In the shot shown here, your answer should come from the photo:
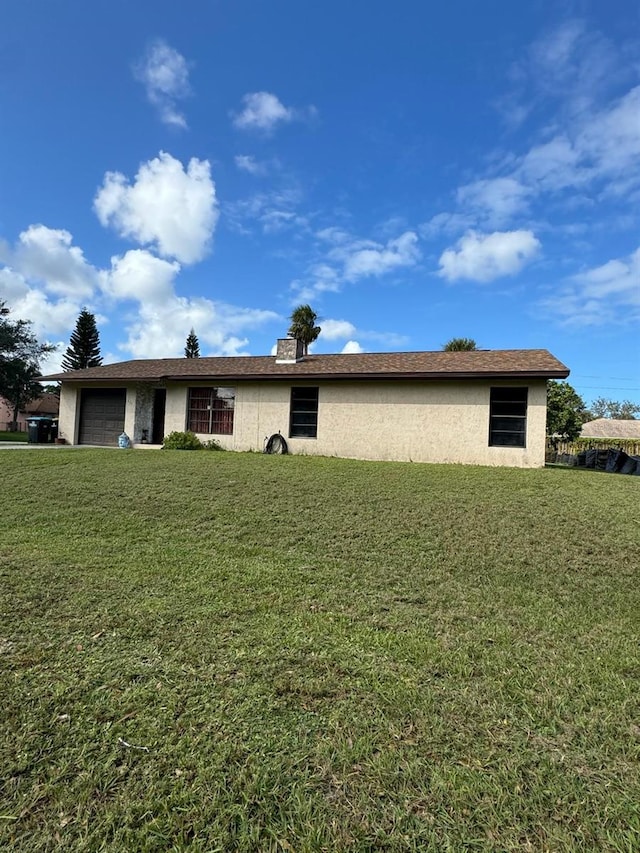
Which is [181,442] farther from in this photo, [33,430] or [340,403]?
[33,430]

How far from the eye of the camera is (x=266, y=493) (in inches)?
314

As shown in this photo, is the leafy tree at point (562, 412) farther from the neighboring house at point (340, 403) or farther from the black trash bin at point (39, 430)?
the black trash bin at point (39, 430)

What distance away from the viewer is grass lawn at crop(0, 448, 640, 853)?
188 centimetres

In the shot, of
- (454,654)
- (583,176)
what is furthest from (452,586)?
(583,176)

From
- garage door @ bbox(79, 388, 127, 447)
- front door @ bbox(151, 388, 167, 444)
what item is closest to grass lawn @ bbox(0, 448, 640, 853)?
front door @ bbox(151, 388, 167, 444)

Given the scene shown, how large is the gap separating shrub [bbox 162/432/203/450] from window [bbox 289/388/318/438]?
329 cm

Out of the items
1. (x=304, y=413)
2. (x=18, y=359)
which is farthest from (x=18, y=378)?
(x=304, y=413)

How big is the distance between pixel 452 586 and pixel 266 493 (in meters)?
4.12

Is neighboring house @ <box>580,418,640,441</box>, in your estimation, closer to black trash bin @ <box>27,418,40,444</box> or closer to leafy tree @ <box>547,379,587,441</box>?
leafy tree @ <box>547,379,587,441</box>

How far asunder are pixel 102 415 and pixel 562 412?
22.7m

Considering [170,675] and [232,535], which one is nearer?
[170,675]

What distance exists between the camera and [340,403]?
45.6 ft

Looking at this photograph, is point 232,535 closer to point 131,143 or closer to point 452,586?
point 452,586

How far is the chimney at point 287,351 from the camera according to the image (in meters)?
15.9
